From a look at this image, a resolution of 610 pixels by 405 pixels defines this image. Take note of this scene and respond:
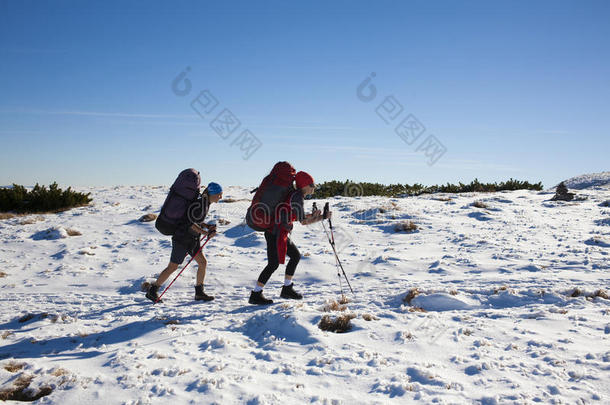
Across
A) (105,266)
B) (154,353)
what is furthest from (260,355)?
(105,266)

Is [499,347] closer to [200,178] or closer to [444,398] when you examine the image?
[444,398]

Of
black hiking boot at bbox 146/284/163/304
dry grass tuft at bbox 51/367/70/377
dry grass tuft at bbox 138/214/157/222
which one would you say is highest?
dry grass tuft at bbox 138/214/157/222

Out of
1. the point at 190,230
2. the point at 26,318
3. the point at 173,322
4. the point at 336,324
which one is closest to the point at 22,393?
the point at 173,322

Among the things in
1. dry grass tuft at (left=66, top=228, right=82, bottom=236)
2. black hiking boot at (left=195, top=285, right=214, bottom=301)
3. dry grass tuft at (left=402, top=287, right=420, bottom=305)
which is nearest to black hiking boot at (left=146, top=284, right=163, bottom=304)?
black hiking boot at (left=195, top=285, right=214, bottom=301)

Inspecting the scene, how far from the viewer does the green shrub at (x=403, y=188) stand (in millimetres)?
19758

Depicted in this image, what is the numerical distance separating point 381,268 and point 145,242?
6836mm

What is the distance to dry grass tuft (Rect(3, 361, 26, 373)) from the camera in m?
3.88

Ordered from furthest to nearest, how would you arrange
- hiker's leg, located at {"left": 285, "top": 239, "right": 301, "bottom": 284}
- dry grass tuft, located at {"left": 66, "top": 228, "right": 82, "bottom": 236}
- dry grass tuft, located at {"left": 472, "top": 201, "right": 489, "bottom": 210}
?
dry grass tuft, located at {"left": 472, "top": 201, "right": 489, "bottom": 210} → dry grass tuft, located at {"left": 66, "top": 228, "right": 82, "bottom": 236} → hiker's leg, located at {"left": 285, "top": 239, "right": 301, "bottom": 284}

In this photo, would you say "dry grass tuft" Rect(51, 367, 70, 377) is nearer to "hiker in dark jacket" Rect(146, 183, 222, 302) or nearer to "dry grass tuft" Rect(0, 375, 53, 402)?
"dry grass tuft" Rect(0, 375, 53, 402)

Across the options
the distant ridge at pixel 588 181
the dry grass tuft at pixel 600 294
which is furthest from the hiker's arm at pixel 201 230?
the distant ridge at pixel 588 181

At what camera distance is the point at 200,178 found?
19.9 ft

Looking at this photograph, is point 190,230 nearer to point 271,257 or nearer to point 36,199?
point 271,257

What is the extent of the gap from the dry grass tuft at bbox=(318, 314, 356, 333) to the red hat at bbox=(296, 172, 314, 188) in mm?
2116

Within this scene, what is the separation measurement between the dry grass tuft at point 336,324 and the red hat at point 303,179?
212 cm
